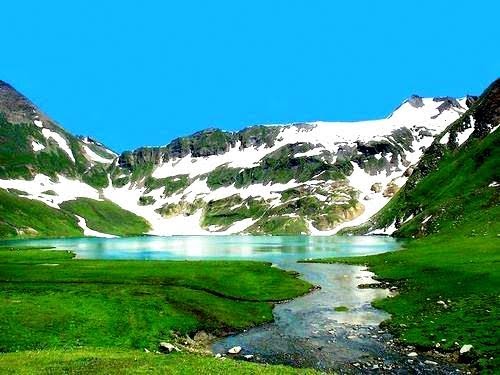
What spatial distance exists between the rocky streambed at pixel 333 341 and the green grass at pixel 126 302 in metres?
3.84

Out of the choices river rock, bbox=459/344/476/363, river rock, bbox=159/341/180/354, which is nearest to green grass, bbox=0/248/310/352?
river rock, bbox=159/341/180/354

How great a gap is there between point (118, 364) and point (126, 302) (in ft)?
85.3

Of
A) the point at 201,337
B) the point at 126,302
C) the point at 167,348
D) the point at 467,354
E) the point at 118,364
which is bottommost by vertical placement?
the point at 201,337

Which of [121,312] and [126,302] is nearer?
[121,312]

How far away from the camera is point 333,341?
4794 cm

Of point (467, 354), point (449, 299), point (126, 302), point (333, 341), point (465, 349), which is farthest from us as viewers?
point (449, 299)

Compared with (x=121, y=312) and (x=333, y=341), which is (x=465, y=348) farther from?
(x=121, y=312)

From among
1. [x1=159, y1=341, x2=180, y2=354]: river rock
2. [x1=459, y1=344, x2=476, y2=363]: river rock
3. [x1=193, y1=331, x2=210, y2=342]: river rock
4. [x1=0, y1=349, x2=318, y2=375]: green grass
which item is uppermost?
[x1=0, y1=349, x2=318, y2=375]: green grass

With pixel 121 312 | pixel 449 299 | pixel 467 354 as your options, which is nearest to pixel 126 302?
pixel 121 312

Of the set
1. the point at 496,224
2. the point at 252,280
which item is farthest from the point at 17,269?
the point at 496,224

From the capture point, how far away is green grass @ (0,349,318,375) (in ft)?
102

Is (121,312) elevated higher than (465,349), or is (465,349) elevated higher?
(121,312)

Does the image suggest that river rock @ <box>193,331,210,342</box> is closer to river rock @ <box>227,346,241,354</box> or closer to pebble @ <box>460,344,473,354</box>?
river rock @ <box>227,346,241,354</box>

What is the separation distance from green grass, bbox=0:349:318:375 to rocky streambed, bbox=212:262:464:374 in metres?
8.02
